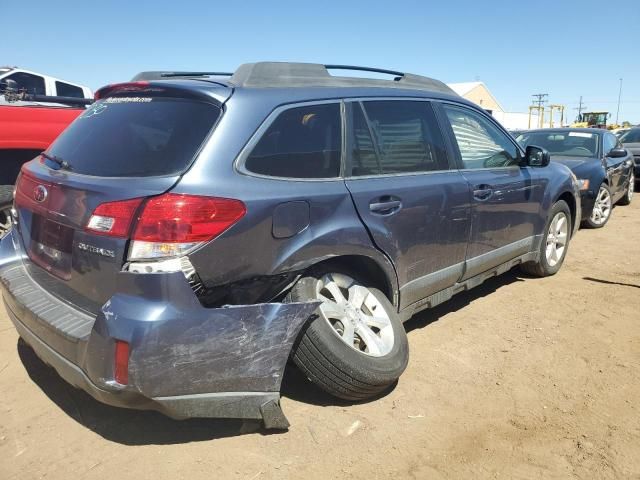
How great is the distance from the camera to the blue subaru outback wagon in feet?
7.25

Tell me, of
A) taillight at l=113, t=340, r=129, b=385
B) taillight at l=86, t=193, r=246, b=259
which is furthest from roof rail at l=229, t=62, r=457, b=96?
taillight at l=113, t=340, r=129, b=385

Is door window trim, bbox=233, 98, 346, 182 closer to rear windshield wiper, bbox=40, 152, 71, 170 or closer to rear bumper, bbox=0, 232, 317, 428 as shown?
rear bumper, bbox=0, 232, 317, 428

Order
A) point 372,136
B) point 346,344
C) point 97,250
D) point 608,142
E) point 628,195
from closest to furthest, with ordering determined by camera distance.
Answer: point 97,250 → point 346,344 → point 372,136 → point 608,142 → point 628,195

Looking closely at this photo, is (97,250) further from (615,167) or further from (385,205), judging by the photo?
(615,167)

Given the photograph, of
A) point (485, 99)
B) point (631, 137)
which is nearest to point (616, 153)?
point (631, 137)

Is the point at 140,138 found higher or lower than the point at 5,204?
higher

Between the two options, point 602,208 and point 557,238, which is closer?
point 557,238

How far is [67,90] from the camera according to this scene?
9992 millimetres

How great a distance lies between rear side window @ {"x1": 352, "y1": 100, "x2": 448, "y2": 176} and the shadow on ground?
4.19ft

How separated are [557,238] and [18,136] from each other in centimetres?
534

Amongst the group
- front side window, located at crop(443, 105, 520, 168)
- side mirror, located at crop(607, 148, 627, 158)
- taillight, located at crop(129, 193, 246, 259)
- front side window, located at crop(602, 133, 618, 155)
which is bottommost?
side mirror, located at crop(607, 148, 627, 158)

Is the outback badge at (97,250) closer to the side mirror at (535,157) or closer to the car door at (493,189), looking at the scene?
the car door at (493,189)

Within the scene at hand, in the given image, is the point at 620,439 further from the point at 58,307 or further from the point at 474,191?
the point at 58,307

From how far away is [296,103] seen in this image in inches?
109
